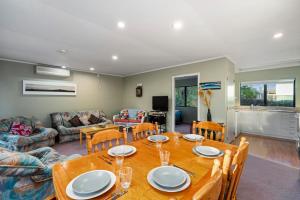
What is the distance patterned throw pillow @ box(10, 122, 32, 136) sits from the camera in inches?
135

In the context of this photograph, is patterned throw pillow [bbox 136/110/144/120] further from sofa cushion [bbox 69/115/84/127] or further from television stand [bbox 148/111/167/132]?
sofa cushion [bbox 69/115/84/127]

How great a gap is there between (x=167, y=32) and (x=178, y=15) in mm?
484

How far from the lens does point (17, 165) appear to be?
1.29 metres

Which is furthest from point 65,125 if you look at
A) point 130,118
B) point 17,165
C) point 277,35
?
point 277,35

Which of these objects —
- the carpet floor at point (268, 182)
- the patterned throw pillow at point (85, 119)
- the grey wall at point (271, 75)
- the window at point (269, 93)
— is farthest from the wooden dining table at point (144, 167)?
the window at point (269, 93)

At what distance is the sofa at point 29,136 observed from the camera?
3.06 m

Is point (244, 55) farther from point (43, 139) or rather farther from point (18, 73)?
point (18, 73)

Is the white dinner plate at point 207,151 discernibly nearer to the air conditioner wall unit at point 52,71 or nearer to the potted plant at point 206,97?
the potted plant at point 206,97

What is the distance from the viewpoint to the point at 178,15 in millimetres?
1905

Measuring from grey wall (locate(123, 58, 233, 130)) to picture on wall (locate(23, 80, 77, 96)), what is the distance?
91.7 inches

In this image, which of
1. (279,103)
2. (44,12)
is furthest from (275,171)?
(44,12)

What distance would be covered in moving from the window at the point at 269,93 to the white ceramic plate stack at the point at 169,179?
18.7ft

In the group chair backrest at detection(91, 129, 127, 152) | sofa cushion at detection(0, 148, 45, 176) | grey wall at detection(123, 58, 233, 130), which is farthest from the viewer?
grey wall at detection(123, 58, 233, 130)

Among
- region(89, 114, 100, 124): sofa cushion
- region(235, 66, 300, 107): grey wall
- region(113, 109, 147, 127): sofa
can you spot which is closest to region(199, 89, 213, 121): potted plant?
Result: region(113, 109, 147, 127): sofa
